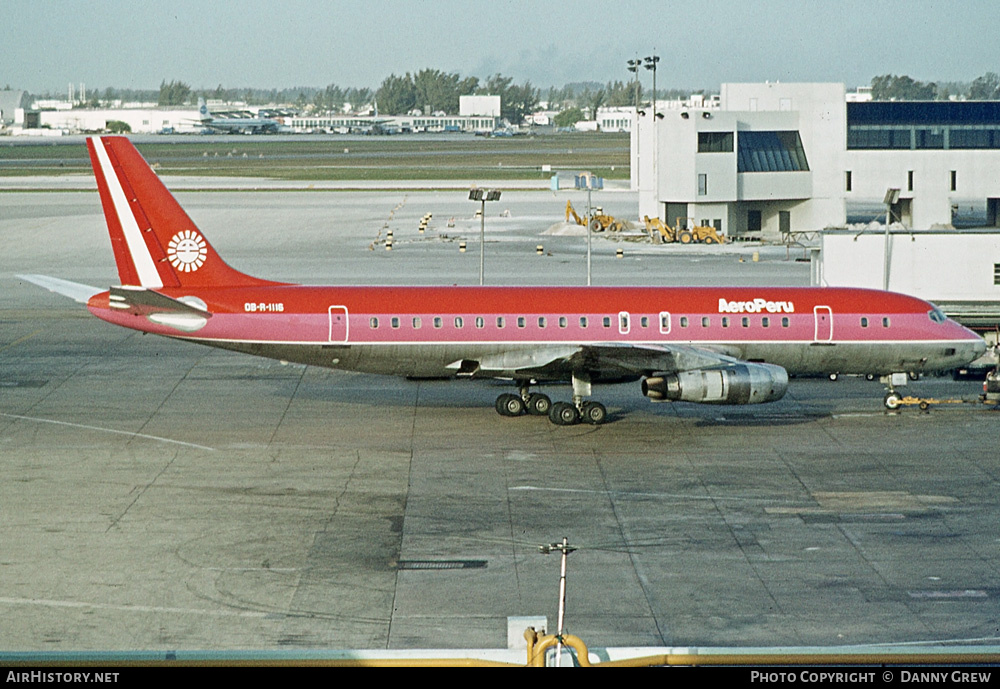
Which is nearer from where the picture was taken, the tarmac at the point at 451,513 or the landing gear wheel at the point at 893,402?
the tarmac at the point at 451,513

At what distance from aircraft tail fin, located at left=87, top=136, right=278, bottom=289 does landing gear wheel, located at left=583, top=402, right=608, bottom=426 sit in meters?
10.7

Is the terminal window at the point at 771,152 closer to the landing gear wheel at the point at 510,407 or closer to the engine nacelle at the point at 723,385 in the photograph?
the landing gear wheel at the point at 510,407

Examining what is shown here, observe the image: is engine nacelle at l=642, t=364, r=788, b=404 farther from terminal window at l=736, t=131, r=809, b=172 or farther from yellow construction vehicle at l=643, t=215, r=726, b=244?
terminal window at l=736, t=131, r=809, b=172

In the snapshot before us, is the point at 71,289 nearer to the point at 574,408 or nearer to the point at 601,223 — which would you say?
the point at 574,408

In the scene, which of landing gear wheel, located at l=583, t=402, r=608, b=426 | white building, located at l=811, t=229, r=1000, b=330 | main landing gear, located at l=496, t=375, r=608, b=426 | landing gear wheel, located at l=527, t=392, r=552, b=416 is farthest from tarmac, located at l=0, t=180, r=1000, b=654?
white building, located at l=811, t=229, r=1000, b=330

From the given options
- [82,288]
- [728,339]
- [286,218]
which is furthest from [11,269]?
[728,339]

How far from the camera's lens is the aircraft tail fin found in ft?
120

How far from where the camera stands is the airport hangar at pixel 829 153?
85688mm

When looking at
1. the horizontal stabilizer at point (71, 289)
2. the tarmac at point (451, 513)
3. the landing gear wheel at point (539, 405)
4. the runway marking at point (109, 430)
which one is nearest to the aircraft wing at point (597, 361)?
the landing gear wheel at point (539, 405)

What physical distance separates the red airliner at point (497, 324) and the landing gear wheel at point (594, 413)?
4cm

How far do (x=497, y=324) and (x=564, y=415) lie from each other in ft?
10.6

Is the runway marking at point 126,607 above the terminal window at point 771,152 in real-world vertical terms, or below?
below

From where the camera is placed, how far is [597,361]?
3581cm

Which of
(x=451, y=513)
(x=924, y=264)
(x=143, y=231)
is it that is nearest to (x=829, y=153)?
(x=924, y=264)
